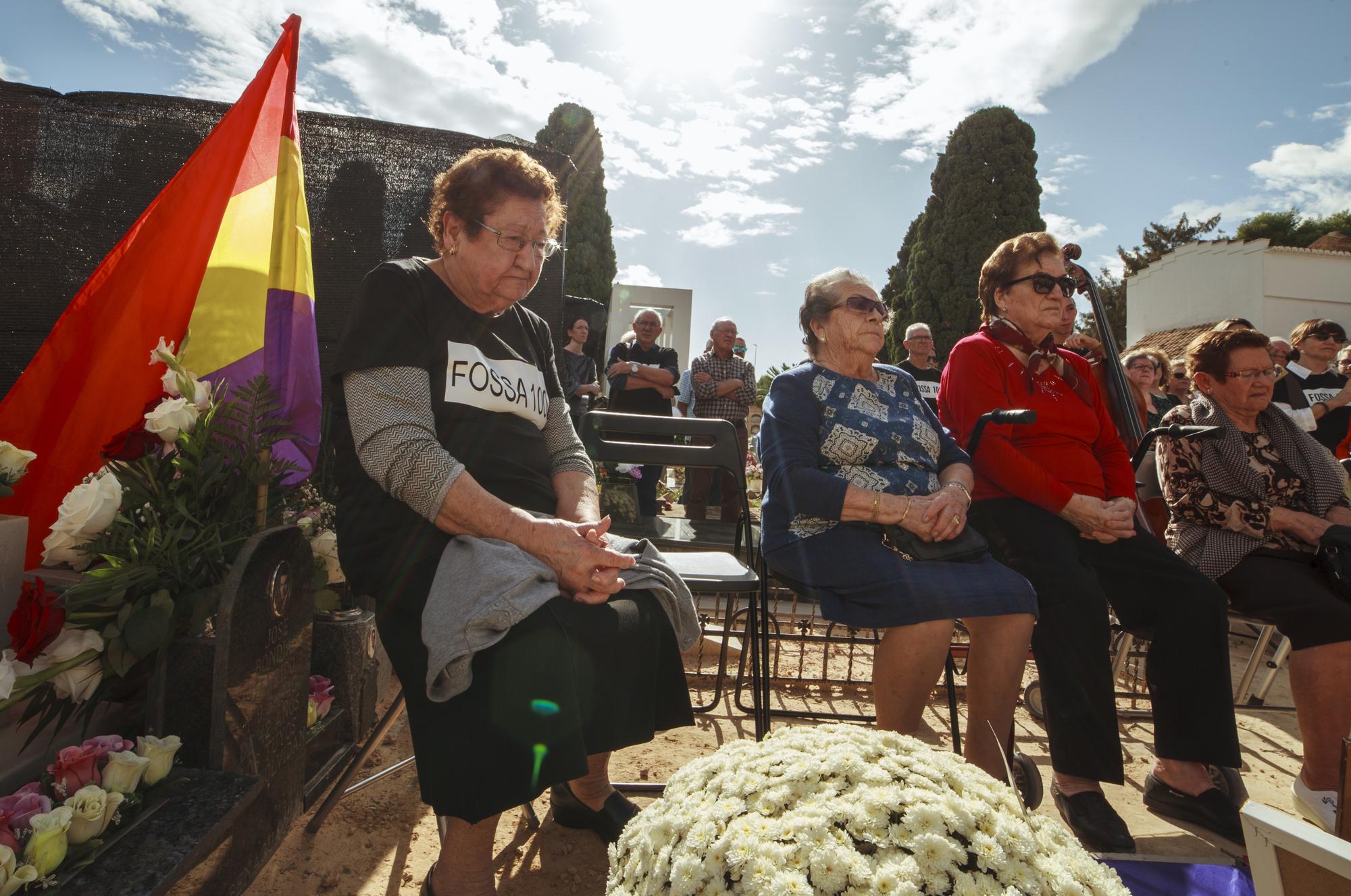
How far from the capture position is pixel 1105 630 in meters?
2.42

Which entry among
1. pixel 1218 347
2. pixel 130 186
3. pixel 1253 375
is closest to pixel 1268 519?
pixel 1253 375

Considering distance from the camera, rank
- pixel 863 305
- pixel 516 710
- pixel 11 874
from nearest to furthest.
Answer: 1. pixel 11 874
2. pixel 516 710
3. pixel 863 305

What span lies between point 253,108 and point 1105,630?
362 centimetres

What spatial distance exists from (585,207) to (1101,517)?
17488 mm

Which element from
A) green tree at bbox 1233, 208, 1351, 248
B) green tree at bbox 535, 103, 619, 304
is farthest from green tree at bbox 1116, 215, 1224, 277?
green tree at bbox 535, 103, 619, 304

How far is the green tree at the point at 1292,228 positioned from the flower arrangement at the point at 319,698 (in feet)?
131

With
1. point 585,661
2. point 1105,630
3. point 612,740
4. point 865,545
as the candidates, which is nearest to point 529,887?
point 612,740

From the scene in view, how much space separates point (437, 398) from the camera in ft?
6.40

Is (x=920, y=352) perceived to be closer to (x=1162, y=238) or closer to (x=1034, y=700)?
(x=1034, y=700)

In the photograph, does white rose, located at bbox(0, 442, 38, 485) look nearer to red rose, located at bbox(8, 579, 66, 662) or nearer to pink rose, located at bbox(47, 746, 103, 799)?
red rose, located at bbox(8, 579, 66, 662)

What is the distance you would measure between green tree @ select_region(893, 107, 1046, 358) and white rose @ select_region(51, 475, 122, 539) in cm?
1839

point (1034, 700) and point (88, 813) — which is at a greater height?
point (88, 813)

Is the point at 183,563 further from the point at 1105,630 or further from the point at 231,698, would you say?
the point at 1105,630

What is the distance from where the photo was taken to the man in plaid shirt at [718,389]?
7133mm
